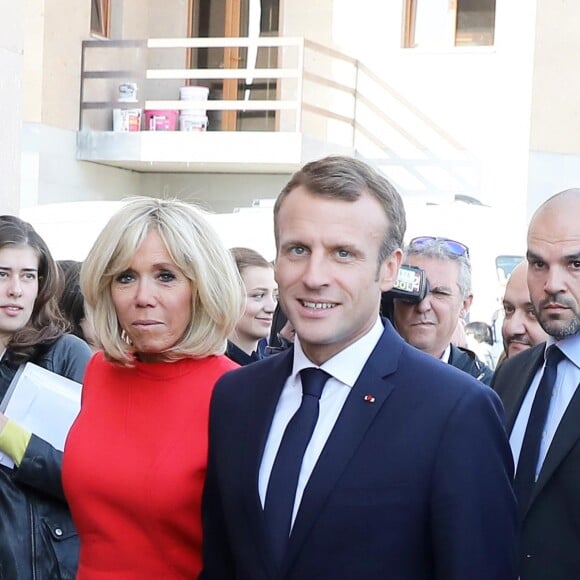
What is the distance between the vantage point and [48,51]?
1537 centimetres

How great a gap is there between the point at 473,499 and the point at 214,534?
2.06ft

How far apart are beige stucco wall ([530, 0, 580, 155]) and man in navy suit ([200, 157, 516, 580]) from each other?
1384cm

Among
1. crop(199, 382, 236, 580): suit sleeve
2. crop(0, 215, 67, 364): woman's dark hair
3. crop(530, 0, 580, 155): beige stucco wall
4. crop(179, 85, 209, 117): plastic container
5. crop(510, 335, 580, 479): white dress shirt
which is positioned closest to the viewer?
crop(199, 382, 236, 580): suit sleeve

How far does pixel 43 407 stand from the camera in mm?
3258

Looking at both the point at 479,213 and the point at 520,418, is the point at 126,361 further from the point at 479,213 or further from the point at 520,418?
the point at 479,213

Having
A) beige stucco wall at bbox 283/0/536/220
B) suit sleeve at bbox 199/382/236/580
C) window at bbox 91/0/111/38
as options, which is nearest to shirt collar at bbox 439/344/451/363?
suit sleeve at bbox 199/382/236/580

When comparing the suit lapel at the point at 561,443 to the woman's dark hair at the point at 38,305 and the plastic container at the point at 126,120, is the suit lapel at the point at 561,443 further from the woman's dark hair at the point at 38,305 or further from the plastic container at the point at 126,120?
the plastic container at the point at 126,120

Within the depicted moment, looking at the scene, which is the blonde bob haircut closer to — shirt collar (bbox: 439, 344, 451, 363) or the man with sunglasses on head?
the man with sunglasses on head

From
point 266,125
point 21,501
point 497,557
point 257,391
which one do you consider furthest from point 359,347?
point 266,125

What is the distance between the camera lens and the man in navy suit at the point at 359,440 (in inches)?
82.3

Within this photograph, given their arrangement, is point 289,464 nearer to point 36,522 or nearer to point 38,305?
point 36,522

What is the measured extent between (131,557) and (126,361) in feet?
1.59

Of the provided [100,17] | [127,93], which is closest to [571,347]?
[127,93]

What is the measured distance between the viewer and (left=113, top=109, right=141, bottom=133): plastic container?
54.1 feet
